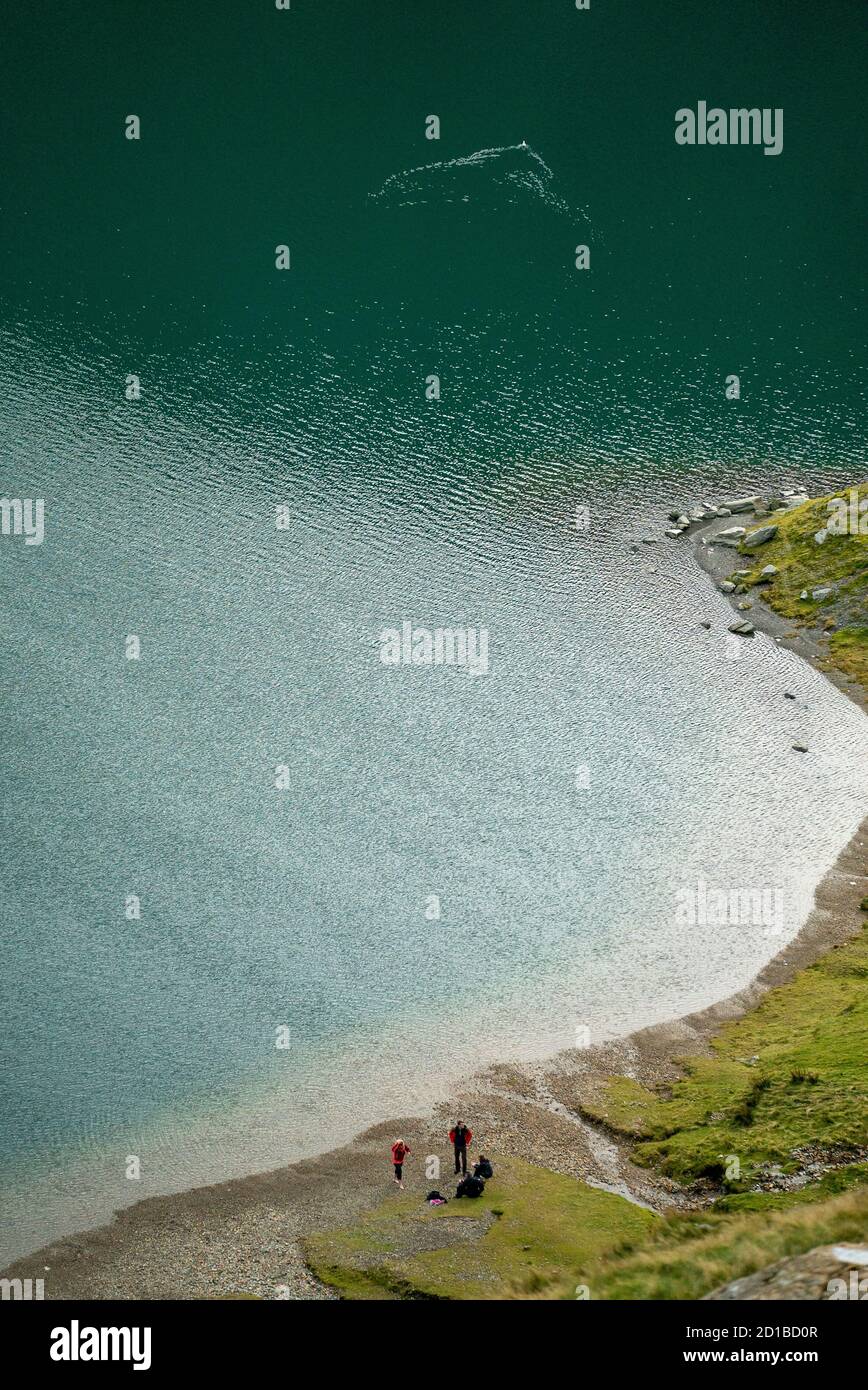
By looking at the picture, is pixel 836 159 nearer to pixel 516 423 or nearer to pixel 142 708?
pixel 516 423

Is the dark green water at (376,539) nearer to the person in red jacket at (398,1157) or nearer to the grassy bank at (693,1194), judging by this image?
the person in red jacket at (398,1157)

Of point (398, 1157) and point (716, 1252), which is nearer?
point (716, 1252)

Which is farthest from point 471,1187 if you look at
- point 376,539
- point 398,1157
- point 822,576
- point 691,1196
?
point 822,576

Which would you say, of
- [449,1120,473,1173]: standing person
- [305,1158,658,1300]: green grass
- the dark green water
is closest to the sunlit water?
the dark green water

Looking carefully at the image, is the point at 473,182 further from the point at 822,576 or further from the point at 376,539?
the point at 822,576

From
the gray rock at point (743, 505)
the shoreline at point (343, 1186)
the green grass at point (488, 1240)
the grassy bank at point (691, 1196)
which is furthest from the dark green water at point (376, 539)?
the green grass at point (488, 1240)
